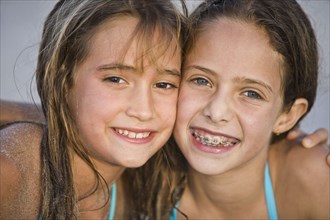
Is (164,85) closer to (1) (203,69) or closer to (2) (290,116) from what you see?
(1) (203,69)

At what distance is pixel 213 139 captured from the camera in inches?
77.9

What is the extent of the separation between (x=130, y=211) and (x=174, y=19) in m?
1.00

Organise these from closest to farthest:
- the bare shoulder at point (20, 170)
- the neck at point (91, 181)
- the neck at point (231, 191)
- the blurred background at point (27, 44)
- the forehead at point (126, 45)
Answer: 1. the bare shoulder at point (20, 170)
2. the forehead at point (126, 45)
3. the neck at point (91, 181)
4. the neck at point (231, 191)
5. the blurred background at point (27, 44)

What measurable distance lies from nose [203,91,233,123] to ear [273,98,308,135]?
32cm

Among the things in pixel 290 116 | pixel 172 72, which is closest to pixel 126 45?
pixel 172 72

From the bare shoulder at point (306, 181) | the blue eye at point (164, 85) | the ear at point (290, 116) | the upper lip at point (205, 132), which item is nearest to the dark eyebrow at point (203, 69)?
the blue eye at point (164, 85)

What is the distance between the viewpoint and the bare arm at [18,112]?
232cm

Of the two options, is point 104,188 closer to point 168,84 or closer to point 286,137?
point 168,84

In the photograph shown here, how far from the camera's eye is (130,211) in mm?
2414

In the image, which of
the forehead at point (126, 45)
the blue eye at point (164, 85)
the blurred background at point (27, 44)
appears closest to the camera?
the forehead at point (126, 45)

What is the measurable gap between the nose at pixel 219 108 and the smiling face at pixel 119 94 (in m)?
0.16

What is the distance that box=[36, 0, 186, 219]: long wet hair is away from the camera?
6.08ft

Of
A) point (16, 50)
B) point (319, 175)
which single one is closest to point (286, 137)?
point (319, 175)

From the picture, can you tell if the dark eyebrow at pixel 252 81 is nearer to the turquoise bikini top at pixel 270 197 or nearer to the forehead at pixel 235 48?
the forehead at pixel 235 48
